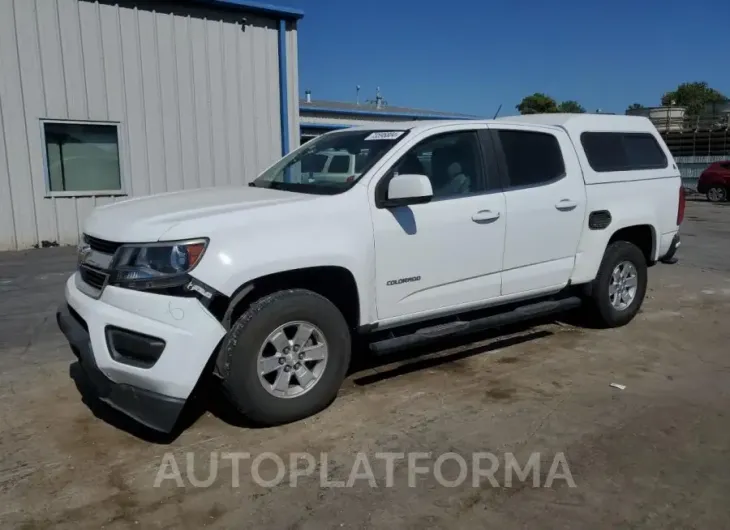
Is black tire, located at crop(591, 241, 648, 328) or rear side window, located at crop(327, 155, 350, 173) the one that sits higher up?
rear side window, located at crop(327, 155, 350, 173)

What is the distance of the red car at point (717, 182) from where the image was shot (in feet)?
78.4

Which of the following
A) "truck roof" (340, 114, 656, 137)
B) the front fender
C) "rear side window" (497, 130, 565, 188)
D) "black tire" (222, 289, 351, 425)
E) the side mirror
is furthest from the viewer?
"truck roof" (340, 114, 656, 137)

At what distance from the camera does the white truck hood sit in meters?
3.60

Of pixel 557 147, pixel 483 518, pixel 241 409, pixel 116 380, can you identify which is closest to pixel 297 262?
pixel 241 409

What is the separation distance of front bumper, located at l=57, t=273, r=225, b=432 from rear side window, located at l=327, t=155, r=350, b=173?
1.66 metres

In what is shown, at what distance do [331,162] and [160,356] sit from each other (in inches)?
85.6

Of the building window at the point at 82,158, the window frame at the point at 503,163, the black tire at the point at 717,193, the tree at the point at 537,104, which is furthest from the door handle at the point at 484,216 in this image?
the tree at the point at 537,104

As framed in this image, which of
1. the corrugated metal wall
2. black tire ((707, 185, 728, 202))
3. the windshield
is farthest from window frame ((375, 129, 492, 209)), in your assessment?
black tire ((707, 185, 728, 202))

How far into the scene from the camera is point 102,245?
3.84m

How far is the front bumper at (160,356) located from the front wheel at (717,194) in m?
25.4

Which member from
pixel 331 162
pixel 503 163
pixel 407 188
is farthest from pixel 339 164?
pixel 503 163

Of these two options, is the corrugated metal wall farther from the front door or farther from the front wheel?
the front wheel

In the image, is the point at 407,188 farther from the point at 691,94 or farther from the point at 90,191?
the point at 691,94

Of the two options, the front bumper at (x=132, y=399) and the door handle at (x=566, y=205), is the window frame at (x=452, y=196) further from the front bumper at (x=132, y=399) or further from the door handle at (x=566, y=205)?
the front bumper at (x=132, y=399)
